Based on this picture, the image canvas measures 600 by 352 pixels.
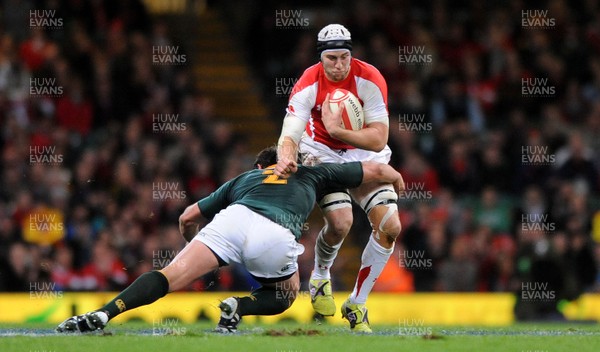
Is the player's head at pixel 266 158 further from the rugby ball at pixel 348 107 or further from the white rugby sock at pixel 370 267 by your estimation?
the white rugby sock at pixel 370 267

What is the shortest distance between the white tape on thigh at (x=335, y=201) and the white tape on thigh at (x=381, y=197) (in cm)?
18

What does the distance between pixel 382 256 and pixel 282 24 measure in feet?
34.5

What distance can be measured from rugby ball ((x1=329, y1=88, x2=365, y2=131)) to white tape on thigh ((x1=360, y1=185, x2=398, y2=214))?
2.04 ft

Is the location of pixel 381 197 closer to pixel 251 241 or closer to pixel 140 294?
pixel 251 241

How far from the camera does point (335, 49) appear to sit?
34.4 ft

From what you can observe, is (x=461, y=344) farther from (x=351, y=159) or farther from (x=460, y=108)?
(x=460, y=108)

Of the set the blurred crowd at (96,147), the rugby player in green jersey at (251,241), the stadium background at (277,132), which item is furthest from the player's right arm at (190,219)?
the blurred crowd at (96,147)

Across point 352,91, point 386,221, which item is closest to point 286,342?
point 386,221

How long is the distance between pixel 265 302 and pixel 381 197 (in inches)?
66.7

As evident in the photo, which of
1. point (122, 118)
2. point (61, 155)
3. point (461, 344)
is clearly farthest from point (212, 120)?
point (461, 344)

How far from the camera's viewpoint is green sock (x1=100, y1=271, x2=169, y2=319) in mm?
9141

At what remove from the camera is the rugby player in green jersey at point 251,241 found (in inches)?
363

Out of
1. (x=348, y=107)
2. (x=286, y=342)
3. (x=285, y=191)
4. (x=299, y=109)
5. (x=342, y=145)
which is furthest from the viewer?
(x=342, y=145)

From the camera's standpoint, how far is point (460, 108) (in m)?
Result: 19.8
